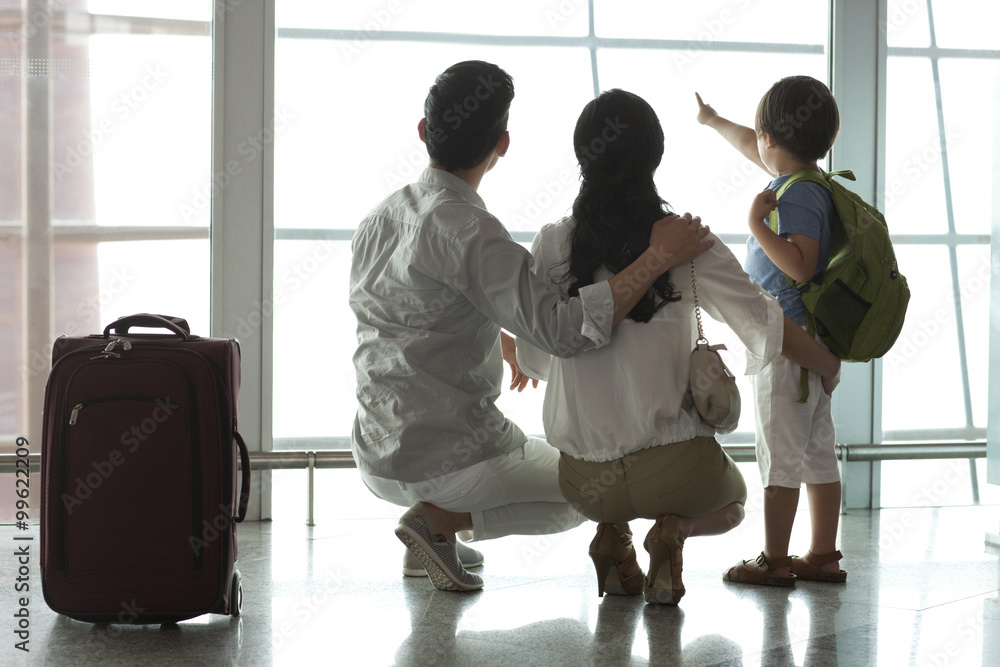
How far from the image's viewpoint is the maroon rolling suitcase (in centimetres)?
183

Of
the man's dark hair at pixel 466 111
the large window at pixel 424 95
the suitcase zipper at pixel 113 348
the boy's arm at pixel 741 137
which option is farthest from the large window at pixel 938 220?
the suitcase zipper at pixel 113 348

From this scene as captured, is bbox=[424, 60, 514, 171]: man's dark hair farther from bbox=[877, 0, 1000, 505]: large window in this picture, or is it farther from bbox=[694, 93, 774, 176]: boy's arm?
bbox=[877, 0, 1000, 505]: large window

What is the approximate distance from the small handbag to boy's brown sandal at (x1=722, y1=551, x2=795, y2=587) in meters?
0.50

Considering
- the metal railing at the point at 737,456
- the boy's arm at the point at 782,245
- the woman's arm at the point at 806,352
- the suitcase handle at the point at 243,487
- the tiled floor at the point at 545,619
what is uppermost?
the boy's arm at the point at 782,245

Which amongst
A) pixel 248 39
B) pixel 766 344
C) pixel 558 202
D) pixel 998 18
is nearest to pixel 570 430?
pixel 766 344

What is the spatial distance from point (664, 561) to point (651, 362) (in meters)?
0.44

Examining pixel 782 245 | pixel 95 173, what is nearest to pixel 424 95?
pixel 95 173

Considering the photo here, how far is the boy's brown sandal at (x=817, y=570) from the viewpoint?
2336 millimetres

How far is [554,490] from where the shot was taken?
2221 mm

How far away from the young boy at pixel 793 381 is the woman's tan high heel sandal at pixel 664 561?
1.09 feet

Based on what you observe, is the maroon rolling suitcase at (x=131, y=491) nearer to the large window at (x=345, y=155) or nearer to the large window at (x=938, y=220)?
the large window at (x=345, y=155)

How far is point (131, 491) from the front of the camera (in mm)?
1830

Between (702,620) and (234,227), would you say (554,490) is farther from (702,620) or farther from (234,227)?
(234,227)

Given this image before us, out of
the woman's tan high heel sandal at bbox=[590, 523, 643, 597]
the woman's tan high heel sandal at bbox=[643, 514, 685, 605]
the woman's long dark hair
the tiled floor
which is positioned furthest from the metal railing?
the woman's long dark hair
